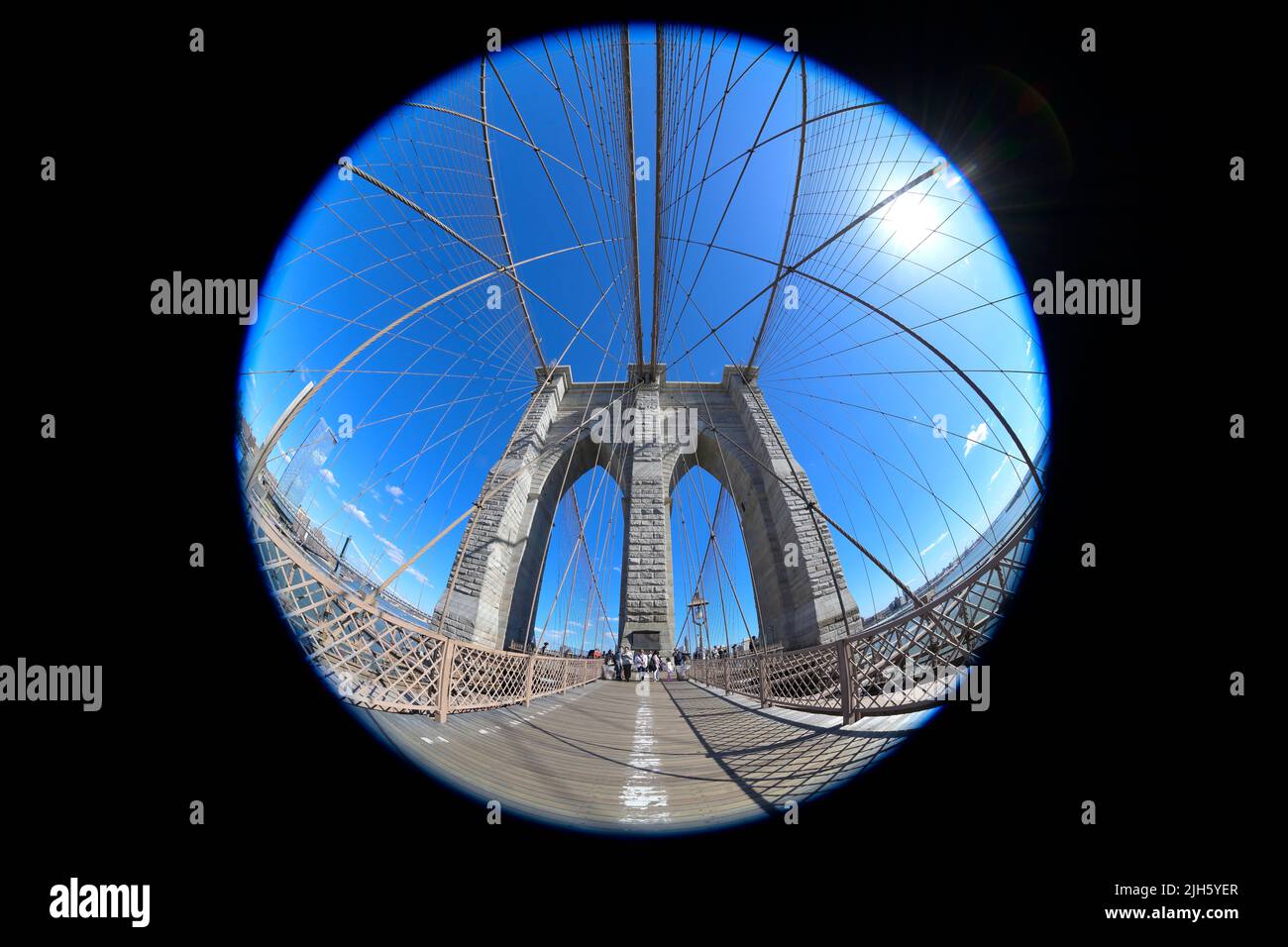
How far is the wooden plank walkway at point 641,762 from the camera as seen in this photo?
47.2 inches

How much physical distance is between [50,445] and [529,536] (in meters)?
9.28

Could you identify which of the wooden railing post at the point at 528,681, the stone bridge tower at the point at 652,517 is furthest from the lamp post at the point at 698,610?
the wooden railing post at the point at 528,681

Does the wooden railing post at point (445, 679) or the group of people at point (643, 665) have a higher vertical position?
the wooden railing post at point (445, 679)

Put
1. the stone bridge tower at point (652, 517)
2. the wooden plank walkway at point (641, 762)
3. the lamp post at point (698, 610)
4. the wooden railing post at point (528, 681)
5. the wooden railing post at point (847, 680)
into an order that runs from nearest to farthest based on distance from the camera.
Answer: the wooden plank walkway at point (641, 762)
the wooden railing post at point (847, 680)
the wooden railing post at point (528, 681)
the stone bridge tower at point (652, 517)
the lamp post at point (698, 610)

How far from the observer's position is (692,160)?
580cm

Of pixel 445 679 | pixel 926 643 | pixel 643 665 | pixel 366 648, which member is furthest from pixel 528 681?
pixel 643 665

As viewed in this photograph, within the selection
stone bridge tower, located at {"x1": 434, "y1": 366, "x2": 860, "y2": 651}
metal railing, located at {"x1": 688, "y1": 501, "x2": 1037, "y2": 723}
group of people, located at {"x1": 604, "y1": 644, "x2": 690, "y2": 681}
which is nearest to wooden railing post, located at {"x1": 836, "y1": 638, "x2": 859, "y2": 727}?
metal railing, located at {"x1": 688, "y1": 501, "x2": 1037, "y2": 723}

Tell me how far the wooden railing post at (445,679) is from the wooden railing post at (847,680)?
7.65 ft

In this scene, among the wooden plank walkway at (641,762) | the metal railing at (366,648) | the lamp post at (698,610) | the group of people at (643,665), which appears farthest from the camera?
the lamp post at (698,610)

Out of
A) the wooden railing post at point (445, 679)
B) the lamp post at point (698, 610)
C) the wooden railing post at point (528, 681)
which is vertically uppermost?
the wooden railing post at point (445, 679)

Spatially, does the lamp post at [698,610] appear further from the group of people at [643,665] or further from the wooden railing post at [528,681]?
the wooden railing post at [528,681]

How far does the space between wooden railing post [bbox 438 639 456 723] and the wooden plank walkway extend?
0.11 m

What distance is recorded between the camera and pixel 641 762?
1787 mm
